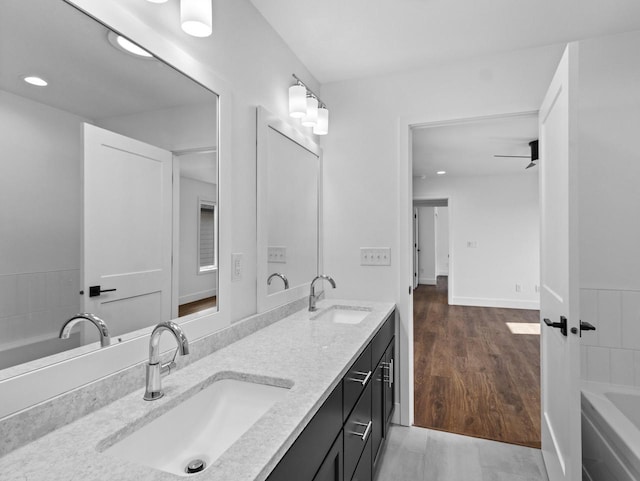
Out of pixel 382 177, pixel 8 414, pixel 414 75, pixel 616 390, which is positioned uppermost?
pixel 414 75

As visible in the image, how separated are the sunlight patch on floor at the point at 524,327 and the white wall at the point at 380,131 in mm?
3208

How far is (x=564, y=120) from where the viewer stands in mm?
1428

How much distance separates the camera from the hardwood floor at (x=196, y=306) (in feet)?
4.24

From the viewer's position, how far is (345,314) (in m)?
2.27

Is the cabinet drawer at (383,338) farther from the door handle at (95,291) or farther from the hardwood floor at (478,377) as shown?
the door handle at (95,291)

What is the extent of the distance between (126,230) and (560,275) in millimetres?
1689

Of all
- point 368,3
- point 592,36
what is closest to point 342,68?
point 368,3

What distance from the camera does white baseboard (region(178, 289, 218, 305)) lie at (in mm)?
1299

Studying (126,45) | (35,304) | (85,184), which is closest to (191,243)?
(85,184)

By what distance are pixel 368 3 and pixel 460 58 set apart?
810mm

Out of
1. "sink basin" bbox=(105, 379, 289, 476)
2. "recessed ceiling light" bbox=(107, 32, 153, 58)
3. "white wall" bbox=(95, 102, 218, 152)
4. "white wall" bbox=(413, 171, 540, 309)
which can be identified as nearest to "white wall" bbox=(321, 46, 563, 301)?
"white wall" bbox=(95, 102, 218, 152)

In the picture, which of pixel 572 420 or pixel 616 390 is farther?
pixel 616 390

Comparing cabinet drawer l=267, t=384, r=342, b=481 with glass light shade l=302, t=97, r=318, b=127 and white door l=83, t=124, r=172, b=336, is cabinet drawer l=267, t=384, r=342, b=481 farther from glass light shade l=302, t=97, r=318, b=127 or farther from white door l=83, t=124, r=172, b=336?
glass light shade l=302, t=97, r=318, b=127

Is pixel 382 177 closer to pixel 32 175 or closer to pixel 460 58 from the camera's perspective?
pixel 460 58
